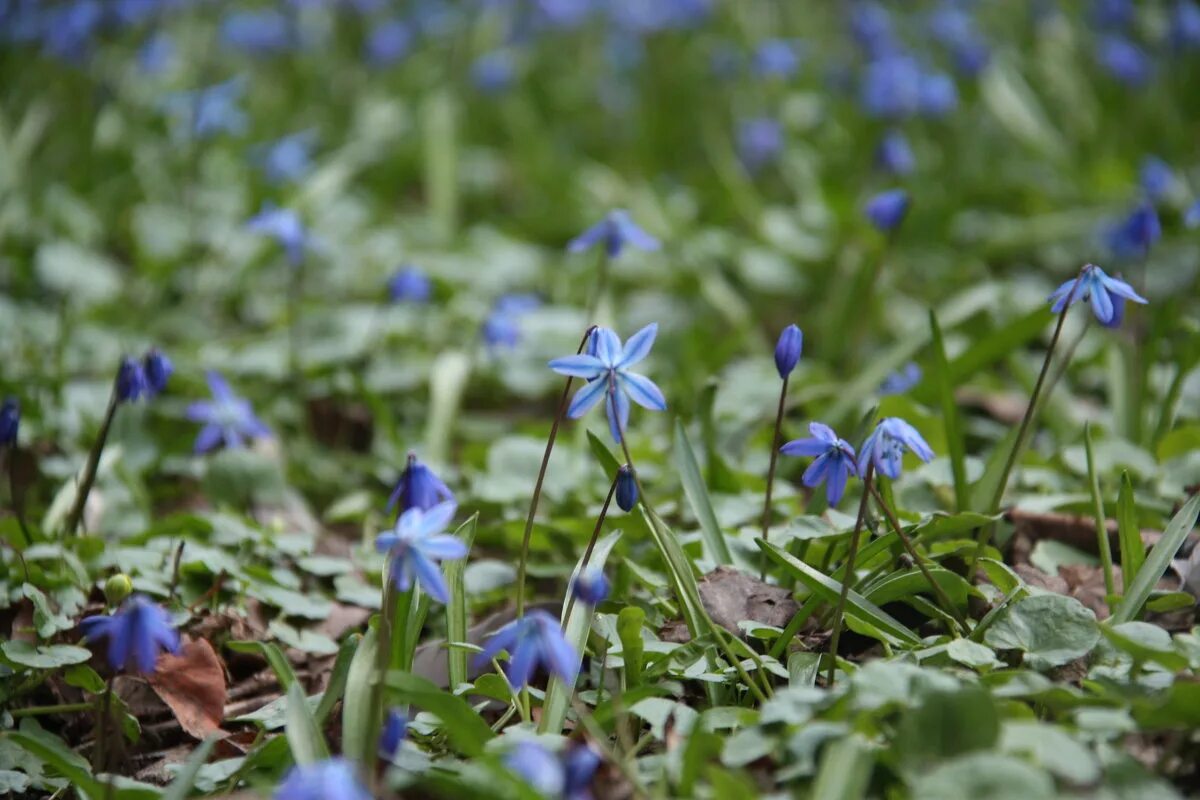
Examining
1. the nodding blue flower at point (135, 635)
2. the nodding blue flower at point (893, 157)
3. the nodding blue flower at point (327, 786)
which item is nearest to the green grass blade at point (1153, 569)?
the nodding blue flower at point (327, 786)

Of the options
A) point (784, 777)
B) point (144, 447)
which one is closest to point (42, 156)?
point (144, 447)

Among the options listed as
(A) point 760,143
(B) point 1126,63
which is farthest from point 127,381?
(B) point 1126,63

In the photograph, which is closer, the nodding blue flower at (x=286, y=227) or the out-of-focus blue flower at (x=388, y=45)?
the nodding blue flower at (x=286, y=227)

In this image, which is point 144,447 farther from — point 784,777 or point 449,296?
point 784,777

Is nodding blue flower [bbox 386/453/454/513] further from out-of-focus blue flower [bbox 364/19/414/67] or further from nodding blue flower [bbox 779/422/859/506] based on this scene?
out-of-focus blue flower [bbox 364/19/414/67]

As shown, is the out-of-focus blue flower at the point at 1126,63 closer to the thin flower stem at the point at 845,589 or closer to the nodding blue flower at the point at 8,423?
the thin flower stem at the point at 845,589

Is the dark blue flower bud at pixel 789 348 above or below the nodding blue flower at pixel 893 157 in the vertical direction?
above

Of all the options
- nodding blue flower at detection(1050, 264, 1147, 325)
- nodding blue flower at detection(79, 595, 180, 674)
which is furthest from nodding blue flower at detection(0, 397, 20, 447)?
nodding blue flower at detection(1050, 264, 1147, 325)

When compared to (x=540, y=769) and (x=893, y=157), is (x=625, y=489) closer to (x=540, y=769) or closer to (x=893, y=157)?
(x=540, y=769)
